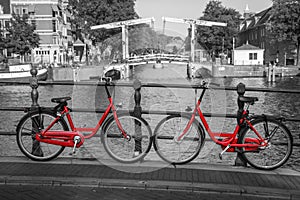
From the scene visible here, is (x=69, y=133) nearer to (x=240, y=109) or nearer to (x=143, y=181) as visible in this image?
(x=143, y=181)

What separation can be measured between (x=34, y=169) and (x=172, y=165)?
1864 mm

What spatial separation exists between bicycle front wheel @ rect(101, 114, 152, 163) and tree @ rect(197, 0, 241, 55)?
6967 cm

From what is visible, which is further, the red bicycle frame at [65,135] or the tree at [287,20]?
the tree at [287,20]

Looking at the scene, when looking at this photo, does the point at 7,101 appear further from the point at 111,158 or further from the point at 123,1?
the point at 123,1

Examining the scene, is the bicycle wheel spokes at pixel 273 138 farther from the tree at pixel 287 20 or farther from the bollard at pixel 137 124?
the tree at pixel 287 20

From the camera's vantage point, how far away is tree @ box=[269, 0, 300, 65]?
190ft

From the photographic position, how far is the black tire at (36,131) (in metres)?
6.16

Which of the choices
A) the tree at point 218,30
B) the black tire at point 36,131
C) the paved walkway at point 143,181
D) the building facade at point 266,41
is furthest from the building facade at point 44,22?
the paved walkway at point 143,181

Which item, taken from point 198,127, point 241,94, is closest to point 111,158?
point 198,127

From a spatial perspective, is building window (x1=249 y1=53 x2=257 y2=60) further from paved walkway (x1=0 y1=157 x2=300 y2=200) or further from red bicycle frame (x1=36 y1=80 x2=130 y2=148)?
red bicycle frame (x1=36 y1=80 x2=130 y2=148)

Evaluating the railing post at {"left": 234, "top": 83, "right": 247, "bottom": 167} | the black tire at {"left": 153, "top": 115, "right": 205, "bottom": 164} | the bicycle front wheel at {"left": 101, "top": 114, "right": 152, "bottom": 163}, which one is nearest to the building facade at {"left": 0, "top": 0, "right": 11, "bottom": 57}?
the bicycle front wheel at {"left": 101, "top": 114, "right": 152, "bottom": 163}

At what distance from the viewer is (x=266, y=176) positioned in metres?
5.56

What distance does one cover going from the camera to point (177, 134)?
20.3 ft

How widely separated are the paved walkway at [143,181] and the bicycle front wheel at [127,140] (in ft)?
0.70
